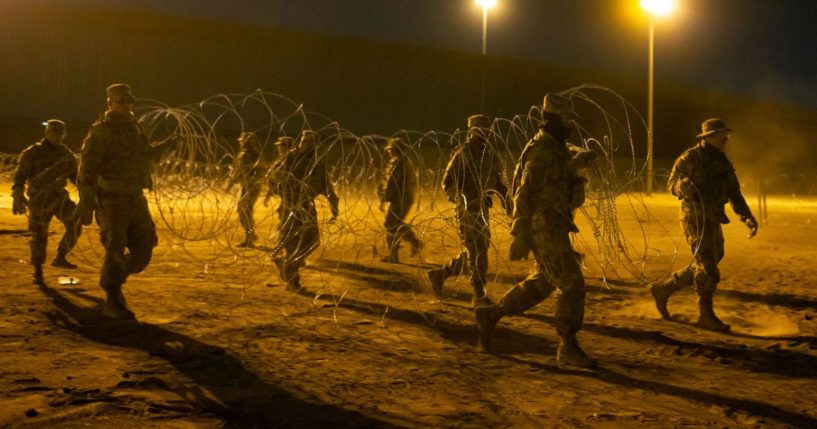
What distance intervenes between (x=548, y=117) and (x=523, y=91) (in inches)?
1255

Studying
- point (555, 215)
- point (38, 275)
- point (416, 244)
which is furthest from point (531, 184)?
point (38, 275)

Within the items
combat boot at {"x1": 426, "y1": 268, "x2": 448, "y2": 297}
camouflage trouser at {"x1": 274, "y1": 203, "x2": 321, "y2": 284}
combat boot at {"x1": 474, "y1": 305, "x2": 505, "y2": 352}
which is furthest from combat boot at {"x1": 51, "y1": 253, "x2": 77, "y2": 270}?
combat boot at {"x1": 474, "y1": 305, "x2": 505, "y2": 352}

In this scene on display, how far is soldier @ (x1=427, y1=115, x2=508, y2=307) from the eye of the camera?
7.46 m

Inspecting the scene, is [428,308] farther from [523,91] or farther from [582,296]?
[523,91]

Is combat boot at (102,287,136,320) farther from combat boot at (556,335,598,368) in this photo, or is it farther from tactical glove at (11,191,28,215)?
combat boot at (556,335,598,368)

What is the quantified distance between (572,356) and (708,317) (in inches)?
80.6

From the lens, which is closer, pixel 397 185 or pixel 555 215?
pixel 555 215

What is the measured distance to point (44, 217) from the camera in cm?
854

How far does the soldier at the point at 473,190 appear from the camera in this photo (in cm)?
746

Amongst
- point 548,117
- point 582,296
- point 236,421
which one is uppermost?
point 548,117

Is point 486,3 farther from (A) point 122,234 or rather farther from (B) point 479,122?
(A) point 122,234

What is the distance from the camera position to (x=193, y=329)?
21.4ft

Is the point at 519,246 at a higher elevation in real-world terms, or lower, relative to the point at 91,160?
lower

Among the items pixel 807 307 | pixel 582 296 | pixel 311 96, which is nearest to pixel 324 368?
pixel 582 296
